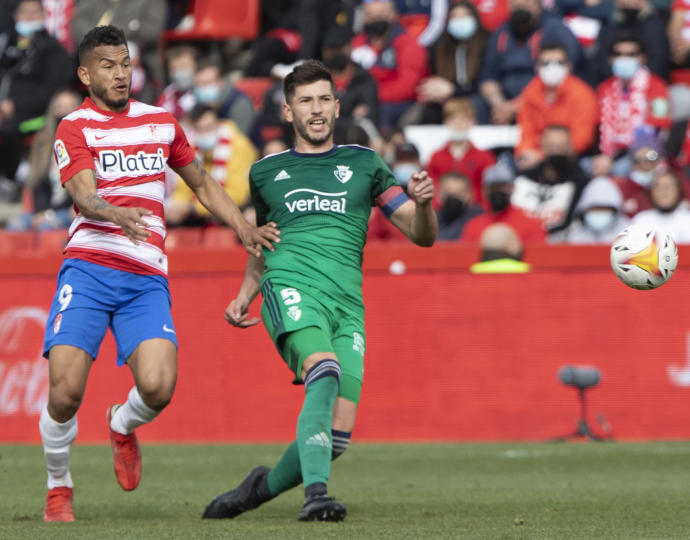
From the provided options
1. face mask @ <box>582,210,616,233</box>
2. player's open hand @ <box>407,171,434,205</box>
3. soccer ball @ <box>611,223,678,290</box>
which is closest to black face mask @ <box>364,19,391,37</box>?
face mask @ <box>582,210,616,233</box>

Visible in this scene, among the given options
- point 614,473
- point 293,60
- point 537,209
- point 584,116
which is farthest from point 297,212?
point 293,60

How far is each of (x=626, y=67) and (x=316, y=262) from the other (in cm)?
880

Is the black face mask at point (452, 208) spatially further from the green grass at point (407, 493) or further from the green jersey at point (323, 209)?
the green jersey at point (323, 209)

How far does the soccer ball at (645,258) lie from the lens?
7.98 metres

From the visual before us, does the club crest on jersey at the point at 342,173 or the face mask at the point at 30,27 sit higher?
the face mask at the point at 30,27

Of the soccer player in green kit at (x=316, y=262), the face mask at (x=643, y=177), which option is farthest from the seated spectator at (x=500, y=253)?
the soccer player in green kit at (x=316, y=262)

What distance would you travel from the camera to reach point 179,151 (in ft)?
24.2

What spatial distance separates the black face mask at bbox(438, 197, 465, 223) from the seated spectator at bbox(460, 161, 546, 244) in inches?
9.5

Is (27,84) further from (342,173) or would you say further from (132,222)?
(132,222)

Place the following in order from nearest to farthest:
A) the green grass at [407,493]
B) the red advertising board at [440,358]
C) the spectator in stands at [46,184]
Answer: the green grass at [407,493] < the red advertising board at [440,358] < the spectator in stands at [46,184]

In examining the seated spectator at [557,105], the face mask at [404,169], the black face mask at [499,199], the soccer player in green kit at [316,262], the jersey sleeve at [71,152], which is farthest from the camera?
the seated spectator at [557,105]

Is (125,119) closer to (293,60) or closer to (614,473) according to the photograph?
(614,473)

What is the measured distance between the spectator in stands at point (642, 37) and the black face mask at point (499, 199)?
2736 millimetres

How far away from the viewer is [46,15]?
19125mm
